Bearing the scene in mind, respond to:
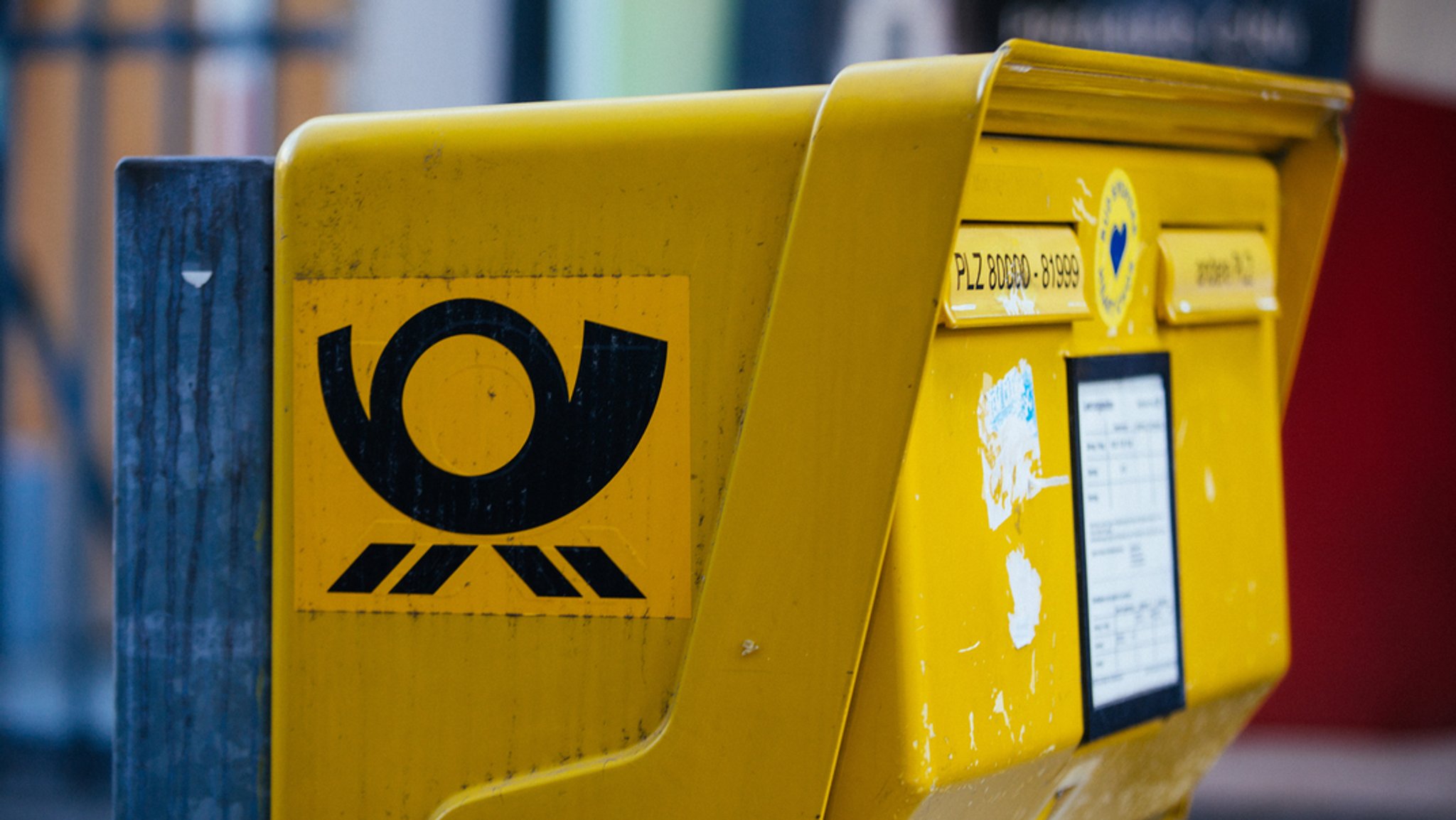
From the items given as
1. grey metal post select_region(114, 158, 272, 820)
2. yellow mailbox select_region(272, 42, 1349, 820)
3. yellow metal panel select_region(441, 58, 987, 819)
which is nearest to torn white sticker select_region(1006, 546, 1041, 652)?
yellow mailbox select_region(272, 42, 1349, 820)

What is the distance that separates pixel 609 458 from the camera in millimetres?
1355

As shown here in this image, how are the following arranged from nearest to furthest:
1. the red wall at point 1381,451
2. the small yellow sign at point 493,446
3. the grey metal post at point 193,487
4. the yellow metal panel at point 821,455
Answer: the yellow metal panel at point 821,455 → the small yellow sign at point 493,446 → the grey metal post at point 193,487 → the red wall at point 1381,451

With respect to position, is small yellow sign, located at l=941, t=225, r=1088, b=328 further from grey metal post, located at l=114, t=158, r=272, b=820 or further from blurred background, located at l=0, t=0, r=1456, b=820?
blurred background, located at l=0, t=0, r=1456, b=820

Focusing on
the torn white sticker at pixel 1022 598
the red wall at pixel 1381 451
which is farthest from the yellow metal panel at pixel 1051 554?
the red wall at pixel 1381 451

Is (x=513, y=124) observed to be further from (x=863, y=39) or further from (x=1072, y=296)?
(x=863, y=39)

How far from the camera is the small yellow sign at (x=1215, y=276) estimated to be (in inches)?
63.4

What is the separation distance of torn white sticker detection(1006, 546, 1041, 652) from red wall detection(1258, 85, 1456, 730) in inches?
144

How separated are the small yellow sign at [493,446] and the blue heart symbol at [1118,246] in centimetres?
46

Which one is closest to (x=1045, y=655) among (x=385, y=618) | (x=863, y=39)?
(x=385, y=618)

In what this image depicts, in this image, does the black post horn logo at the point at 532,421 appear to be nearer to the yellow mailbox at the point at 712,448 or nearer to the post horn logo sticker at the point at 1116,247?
the yellow mailbox at the point at 712,448

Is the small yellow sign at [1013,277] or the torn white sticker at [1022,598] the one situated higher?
the small yellow sign at [1013,277]

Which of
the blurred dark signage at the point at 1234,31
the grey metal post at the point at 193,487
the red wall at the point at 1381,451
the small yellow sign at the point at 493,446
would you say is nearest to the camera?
the small yellow sign at the point at 493,446

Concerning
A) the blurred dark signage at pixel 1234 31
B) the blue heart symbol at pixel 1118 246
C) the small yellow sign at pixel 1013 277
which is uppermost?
the blurred dark signage at pixel 1234 31

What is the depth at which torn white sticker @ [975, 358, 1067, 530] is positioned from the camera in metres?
1.37
